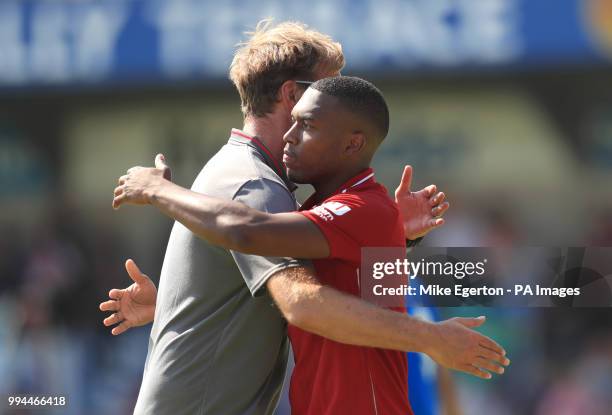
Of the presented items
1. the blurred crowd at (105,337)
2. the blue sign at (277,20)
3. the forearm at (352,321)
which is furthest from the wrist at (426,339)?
the blue sign at (277,20)

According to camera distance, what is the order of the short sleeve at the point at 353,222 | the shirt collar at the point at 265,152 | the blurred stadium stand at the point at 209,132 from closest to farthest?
the short sleeve at the point at 353,222
the shirt collar at the point at 265,152
the blurred stadium stand at the point at 209,132

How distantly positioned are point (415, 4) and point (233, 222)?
23.8 ft

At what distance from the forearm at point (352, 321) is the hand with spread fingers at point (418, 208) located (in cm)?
90

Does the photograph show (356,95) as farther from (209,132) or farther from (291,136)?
(209,132)

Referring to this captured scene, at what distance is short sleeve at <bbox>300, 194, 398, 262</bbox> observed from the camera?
112 inches

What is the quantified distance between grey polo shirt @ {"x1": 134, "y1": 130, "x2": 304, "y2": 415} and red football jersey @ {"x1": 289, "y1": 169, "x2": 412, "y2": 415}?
0.51 feet

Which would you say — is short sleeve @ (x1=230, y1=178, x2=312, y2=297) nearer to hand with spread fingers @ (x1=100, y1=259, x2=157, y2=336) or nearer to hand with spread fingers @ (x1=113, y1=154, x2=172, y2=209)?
hand with spread fingers @ (x1=113, y1=154, x2=172, y2=209)

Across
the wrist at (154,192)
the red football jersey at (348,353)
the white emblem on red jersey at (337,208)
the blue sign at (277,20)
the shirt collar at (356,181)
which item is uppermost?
the shirt collar at (356,181)

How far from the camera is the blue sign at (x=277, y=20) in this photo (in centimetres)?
952

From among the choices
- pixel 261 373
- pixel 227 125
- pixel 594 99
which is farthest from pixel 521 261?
pixel 227 125

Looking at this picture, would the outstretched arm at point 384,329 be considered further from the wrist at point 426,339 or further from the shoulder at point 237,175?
the shoulder at point 237,175

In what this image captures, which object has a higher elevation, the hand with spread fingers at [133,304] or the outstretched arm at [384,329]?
the outstretched arm at [384,329]

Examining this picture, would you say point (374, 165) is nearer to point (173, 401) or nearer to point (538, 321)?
point (538, 321)

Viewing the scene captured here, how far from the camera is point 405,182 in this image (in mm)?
3760
